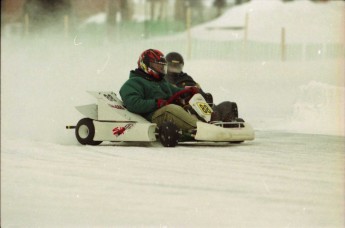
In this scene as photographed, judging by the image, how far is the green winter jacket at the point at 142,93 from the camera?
9898mm

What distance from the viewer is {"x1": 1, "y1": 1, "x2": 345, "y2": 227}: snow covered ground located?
6.23 meters

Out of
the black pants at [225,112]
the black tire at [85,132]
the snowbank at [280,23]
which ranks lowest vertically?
the black tire at [85,132]

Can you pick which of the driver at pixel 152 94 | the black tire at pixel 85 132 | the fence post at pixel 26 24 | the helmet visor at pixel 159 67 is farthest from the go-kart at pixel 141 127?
the fence post at pixel 26 24

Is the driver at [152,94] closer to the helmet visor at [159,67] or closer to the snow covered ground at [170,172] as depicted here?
the helmet visor at [159,67]

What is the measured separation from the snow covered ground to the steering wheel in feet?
2.02

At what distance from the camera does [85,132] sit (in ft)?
33.1

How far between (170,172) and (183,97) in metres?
2.54

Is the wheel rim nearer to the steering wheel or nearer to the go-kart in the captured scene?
the go-kart

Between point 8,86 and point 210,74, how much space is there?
9439 millimetres

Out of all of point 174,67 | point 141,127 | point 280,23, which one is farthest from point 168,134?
Answer: point 280,23

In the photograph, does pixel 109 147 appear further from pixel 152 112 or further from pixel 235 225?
pixel 235 225

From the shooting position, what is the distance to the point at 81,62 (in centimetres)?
1883

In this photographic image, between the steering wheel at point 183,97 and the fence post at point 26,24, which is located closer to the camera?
the steering wheel at point 183,97

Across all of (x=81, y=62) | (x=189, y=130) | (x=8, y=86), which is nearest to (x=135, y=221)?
(x=189, y=130)
